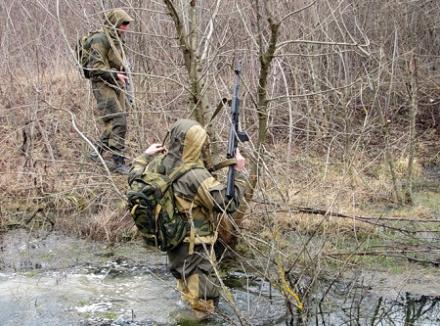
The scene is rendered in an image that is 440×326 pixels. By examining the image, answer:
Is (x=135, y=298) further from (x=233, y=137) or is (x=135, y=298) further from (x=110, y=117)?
(x=110, y=117)

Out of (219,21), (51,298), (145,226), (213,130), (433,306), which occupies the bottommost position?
(433,306)

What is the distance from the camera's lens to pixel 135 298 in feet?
19.1

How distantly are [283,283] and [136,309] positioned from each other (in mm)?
1520

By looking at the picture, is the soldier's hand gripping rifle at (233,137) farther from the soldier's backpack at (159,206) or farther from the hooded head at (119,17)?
the hooded head at (119,17)

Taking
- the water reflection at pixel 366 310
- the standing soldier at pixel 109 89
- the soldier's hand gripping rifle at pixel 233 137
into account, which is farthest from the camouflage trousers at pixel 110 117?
the water reflection at pixel 366 310

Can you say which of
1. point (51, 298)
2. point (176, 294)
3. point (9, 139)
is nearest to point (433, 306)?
point (176, 294)

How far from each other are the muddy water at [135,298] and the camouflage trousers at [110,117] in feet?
5.17

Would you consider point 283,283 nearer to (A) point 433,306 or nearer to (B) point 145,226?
(B) point 145,226

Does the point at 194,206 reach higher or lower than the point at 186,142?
→ lower

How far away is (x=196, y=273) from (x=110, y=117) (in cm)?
349

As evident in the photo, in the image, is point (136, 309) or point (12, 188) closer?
point (136, 309)

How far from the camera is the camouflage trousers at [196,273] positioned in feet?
16.8

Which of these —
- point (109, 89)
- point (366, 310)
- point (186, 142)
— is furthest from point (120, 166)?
point (366, 310)

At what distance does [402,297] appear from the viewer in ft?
18.9
